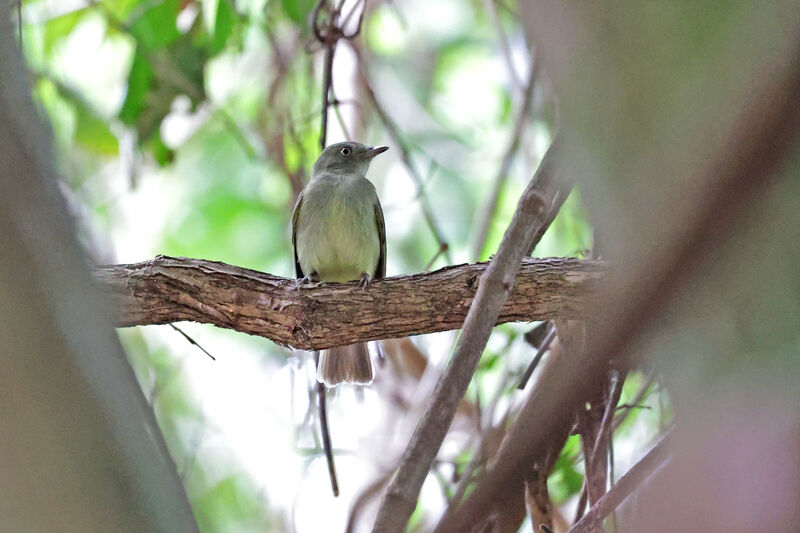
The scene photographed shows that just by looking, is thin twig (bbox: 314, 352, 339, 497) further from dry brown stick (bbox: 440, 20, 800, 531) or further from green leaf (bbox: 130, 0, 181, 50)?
dry brown stick (bbox: 440, 20, 800, 531)

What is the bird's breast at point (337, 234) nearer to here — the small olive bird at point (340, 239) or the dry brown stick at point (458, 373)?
the small olive bird at point (340, 239)

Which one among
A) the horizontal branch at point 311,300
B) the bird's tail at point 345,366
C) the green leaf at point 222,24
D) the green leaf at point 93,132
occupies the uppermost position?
the green leaf at point 93,132

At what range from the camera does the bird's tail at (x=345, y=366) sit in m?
5.27

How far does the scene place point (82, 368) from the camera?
1.01m

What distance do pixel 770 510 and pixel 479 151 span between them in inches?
331

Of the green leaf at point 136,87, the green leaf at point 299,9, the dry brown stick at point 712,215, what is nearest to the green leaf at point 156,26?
the green leaf at point 136,87

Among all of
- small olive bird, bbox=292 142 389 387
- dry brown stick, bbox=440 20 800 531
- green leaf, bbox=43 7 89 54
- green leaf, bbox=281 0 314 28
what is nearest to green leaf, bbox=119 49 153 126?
green leaf, bbox=281 0 314 28

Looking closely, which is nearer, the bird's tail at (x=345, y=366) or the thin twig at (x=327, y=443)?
the thin twig at (x=327, y=443)

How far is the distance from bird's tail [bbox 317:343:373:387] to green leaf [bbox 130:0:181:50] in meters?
2.24

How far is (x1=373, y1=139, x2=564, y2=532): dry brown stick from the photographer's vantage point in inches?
48.3

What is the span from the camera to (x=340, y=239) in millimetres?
5605

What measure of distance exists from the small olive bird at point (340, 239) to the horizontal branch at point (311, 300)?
137 cm

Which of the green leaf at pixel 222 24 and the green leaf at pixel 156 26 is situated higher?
the green leaf at pixel 156 26

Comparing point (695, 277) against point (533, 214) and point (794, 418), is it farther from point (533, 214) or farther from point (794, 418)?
point (533, 214)
